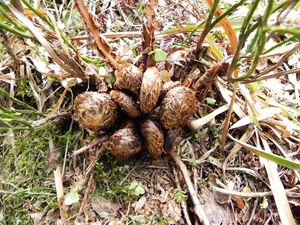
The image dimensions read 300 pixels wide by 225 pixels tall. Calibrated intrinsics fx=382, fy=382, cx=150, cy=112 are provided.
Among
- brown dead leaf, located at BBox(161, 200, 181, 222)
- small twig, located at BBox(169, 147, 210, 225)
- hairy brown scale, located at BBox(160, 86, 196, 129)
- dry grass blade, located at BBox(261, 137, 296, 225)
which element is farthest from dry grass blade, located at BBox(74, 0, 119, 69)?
dry grass blade, located at BBox(261, 137, 296, 225)

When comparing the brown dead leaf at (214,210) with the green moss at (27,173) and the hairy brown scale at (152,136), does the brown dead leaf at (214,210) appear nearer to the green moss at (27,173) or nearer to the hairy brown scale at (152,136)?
the hairy brown scale at (152,136)

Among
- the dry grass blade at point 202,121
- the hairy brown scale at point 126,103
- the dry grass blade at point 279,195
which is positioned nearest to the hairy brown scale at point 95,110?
the hairy brown scale at point 126,103

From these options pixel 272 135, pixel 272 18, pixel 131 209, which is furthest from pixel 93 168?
pixel 272 18

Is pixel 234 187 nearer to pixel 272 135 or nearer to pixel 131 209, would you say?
pixel 272 135

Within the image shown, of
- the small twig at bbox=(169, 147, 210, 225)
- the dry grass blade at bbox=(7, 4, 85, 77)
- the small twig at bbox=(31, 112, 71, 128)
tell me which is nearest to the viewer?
the dry grass blade at bbox=(7, 4, 85, 77)

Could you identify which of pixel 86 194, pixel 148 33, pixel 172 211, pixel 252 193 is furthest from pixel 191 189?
pixel 148 33

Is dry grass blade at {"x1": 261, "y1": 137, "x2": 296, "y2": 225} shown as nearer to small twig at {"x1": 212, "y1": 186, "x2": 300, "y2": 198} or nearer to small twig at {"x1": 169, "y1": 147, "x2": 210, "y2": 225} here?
small twig at {"x1": 212, "y1": 186, "x2": 300, "y2": 198}
